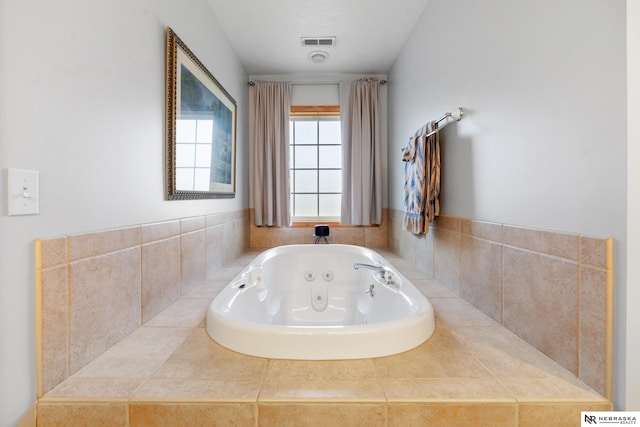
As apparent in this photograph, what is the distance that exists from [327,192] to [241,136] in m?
1.10

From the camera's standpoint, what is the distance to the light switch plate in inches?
27.8

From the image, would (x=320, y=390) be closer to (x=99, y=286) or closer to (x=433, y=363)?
(x=433, y=363)

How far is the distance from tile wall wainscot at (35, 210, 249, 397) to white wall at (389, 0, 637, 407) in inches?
59.3

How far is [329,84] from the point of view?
304 cm

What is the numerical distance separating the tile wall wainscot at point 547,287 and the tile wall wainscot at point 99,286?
1496 mm

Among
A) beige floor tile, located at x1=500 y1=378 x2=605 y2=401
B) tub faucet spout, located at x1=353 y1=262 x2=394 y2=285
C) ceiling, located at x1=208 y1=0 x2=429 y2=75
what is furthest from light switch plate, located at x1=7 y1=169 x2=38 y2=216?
ceiling, located at x1=208 y1=0 x2=429 y2=75

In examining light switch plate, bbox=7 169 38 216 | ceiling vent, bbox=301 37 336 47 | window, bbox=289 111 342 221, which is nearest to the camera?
light switch plate, bbox=7 169 38 216

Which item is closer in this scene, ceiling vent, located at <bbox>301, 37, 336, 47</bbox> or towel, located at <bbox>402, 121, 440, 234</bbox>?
towel, located at <bbox>402, 121, 440, 234</bbox>

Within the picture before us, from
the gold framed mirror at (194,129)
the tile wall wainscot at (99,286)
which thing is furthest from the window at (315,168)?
the tile wall wainscot at (99,286)

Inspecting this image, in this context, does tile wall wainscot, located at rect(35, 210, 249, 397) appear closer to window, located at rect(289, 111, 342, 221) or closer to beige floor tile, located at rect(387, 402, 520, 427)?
beige floor tile, located at rect(387, 402, 520, 427)

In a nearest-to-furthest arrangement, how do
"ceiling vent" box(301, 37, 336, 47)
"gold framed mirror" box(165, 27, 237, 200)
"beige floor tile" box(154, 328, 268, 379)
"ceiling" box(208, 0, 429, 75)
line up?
"beige floor tile" box(154, 328, 268, 379)
"gold framed mirror" box(165, 27, 237, 200)
"ceiling" box(208, 0, 429, 75)
"ceiling vent" box(301, 37, 336, 47)

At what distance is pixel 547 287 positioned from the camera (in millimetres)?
965

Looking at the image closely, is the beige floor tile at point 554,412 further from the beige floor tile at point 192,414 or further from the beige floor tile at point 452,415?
the beige floor tile at point 192,414

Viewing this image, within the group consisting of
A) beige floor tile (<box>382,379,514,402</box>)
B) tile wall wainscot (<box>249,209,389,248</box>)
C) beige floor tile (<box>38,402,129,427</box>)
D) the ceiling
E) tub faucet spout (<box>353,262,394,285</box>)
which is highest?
the ceiling
